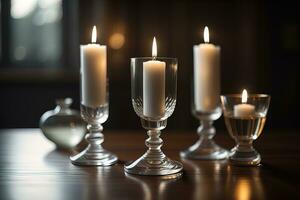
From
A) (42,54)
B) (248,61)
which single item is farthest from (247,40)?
(42,54)

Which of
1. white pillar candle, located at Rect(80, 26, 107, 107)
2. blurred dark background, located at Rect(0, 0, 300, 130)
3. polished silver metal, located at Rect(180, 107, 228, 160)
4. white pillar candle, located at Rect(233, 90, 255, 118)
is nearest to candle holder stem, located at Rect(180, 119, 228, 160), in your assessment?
polished silver metal, located at Rect(180, 107, 228, 160)

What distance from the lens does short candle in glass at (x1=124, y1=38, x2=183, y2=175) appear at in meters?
0.88

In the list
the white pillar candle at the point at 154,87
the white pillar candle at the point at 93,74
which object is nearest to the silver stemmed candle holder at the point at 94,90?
the white pillar candle at the point at 93,74

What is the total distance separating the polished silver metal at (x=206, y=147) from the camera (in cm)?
101

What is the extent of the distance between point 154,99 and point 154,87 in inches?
0.9

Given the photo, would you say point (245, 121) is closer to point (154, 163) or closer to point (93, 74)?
point (154, 163)

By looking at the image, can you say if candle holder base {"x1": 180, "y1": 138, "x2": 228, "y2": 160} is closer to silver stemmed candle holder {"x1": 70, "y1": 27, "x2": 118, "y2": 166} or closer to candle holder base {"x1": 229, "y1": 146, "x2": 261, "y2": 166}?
candle holder base {"x1": 229, "y1": 146, "x2": 261, "y2": 166}

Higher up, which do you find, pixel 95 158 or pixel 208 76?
pixel 208 76

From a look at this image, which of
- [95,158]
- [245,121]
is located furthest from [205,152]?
[95,158]

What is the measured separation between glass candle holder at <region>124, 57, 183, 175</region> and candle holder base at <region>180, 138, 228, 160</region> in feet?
0.36

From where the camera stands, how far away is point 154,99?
0.89 metres

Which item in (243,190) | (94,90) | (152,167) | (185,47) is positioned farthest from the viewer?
(185,47)

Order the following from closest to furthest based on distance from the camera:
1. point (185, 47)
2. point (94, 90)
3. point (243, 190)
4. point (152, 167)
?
point (243, 190)
point (152, 167)
point (94, 90)
point (185, 47)

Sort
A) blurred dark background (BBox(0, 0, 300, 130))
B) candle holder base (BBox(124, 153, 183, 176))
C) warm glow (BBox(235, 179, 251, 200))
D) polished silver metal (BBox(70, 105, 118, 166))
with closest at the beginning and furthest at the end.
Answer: warm glow (BBox(235, 179, 251, 200)) < candle holder base (BBox(124, 153, 183, 176)) < polished silver metal (BBox(70, 105, 118, 166)) < blurred dark background (BBox(0, 0, 300, 130))
